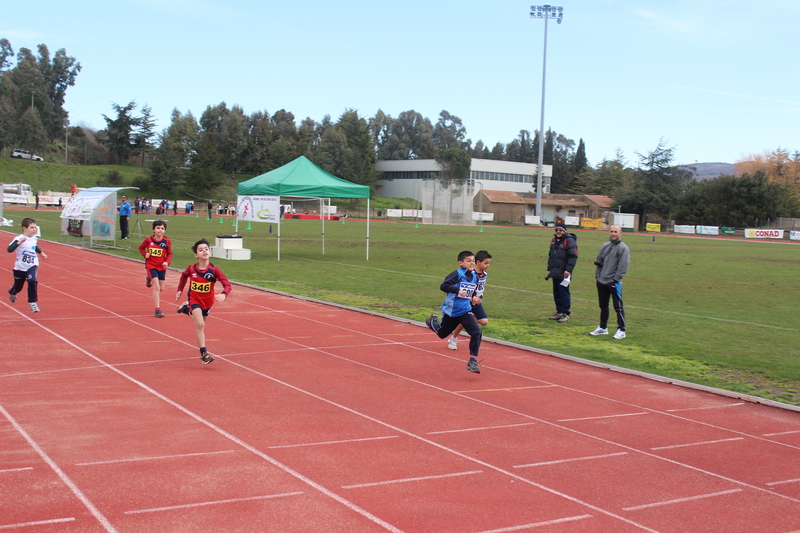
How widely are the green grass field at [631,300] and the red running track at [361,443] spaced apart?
1.31 meters

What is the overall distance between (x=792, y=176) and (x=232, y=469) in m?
110

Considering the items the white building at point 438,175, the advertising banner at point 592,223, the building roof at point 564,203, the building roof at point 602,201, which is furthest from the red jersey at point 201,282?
the white building at point 438,175

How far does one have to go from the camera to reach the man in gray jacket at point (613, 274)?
38.3 ft

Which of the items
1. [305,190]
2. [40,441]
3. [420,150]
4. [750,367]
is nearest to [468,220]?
[305,190]

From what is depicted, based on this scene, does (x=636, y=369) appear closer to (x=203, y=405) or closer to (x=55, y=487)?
(x=203, y=405)

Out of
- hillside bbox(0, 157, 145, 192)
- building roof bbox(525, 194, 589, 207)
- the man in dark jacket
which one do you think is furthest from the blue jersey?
building roof bbox(525, 194, 589, 207)

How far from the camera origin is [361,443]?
20.1ft

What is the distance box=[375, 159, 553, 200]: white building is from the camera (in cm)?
11096

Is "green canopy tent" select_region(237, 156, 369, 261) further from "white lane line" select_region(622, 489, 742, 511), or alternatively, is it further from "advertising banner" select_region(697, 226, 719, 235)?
"advertising banner" select_region(697, 226, 719, 235)

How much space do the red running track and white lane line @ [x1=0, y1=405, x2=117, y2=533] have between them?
2 centimetres

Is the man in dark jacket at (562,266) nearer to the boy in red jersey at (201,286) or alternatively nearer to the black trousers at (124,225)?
the boy in red jersey at (201,286)

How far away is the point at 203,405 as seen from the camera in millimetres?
7098

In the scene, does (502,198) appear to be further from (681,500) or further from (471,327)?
(681,500)

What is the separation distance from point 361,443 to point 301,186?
1774 cm
